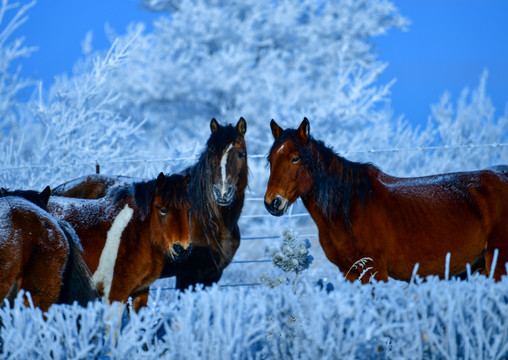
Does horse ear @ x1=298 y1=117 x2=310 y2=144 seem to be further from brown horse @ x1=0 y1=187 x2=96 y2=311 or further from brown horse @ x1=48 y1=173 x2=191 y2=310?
brown horse @ x1=0 y1=187 x2=96 y2=311

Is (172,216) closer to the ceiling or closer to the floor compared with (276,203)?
closer to the floor

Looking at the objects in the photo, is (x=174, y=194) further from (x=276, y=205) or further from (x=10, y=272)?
(x=10, y=272)

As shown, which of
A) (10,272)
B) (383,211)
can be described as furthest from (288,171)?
(10,272)

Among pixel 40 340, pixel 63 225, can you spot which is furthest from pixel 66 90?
pixel 40 340

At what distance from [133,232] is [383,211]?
205 centimetres

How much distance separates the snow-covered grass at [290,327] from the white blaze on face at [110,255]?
1.83m

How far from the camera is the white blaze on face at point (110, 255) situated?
450 cm

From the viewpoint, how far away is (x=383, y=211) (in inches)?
182

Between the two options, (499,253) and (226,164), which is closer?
(499,253)

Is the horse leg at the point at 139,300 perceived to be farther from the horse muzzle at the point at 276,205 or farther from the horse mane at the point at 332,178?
the horse mane at the point at 332,178

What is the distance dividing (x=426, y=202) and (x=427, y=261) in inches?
19.5

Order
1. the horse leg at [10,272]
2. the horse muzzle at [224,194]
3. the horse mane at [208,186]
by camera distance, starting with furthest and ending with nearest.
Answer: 1. the horse mane at [208,186]
2. the horse muzzle at [224,194]
3. the horse leg at [10,272]

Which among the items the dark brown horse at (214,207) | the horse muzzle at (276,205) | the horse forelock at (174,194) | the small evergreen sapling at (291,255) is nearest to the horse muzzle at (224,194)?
the dark brown horse at (214,207)

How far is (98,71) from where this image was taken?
40.1 feet
